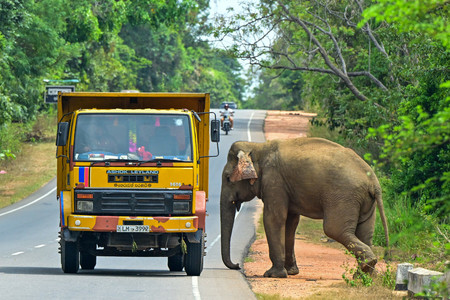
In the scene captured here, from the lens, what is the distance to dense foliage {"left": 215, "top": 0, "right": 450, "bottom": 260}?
24.1ft

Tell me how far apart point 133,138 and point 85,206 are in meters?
1.36

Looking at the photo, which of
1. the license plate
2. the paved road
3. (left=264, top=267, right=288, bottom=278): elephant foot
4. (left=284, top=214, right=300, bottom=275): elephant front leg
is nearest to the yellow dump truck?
the license plate

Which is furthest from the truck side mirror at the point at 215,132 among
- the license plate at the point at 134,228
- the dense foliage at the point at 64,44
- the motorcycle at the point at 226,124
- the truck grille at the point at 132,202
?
the motorcycle at the point at 226,124

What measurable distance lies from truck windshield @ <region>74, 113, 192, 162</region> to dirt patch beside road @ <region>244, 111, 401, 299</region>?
8.79 ft

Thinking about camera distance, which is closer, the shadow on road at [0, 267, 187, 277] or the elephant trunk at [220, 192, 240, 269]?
the shadow on road at [0, 267, 187, 277]

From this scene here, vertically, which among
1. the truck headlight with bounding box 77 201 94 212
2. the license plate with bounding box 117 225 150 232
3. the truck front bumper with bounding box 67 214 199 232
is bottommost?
the license plate with bounding box 117 225 150 232

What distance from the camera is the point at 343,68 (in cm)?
2916

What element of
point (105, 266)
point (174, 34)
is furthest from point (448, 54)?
point (174, 34)

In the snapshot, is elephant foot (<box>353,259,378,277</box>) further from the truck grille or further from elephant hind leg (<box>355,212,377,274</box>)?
the truck grille

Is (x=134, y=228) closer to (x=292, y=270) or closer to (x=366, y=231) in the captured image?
(x=292, y=270)

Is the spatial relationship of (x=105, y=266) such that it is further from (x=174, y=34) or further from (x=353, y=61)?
(x=174, y=34)

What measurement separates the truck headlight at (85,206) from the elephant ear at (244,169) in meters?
3.10

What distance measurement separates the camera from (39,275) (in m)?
15.2

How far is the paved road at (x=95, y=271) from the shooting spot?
12992mm
